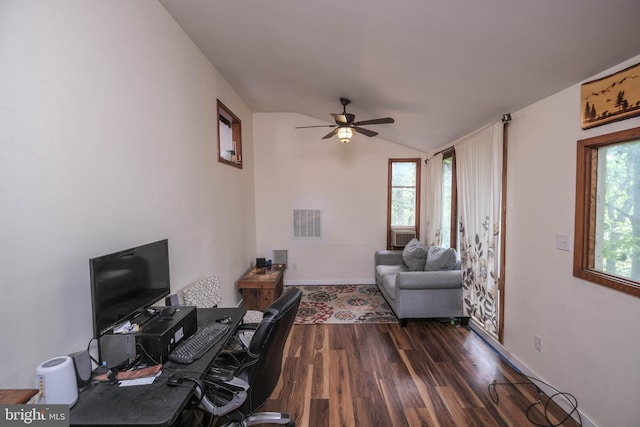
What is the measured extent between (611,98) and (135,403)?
2953mm

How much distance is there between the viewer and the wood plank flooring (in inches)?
76.8

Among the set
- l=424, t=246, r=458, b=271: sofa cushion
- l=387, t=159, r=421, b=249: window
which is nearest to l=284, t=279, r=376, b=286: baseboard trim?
l=387, t=159, r=421, b=249: window

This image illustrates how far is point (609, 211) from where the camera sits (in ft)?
5.68

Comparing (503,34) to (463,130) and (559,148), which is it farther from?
(463,130)

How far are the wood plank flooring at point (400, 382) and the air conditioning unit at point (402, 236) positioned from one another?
184cm

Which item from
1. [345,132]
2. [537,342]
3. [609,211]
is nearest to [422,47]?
[345,132]

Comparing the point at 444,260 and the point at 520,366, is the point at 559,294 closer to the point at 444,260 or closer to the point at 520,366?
the point at 520,366

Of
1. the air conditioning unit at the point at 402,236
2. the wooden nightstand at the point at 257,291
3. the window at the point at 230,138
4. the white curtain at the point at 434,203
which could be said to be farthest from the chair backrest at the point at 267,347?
the air conditioning unit at the point at 402,236

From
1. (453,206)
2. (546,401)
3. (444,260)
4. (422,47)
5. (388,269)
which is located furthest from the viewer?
(388,269)

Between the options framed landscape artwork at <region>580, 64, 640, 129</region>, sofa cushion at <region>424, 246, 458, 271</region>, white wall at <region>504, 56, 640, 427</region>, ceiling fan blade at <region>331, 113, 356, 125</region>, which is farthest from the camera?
sofa cushion at <region>424, 246, 458, 271</region>

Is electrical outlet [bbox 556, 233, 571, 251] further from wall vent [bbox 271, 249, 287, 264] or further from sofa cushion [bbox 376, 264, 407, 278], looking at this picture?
wall vent [bbox 271, 249, 287, 264]

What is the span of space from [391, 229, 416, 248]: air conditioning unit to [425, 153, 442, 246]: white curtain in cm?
27

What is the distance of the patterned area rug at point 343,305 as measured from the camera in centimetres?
359

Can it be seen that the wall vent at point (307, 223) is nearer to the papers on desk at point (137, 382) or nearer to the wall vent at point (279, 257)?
the wall vent at point (279, 257)
